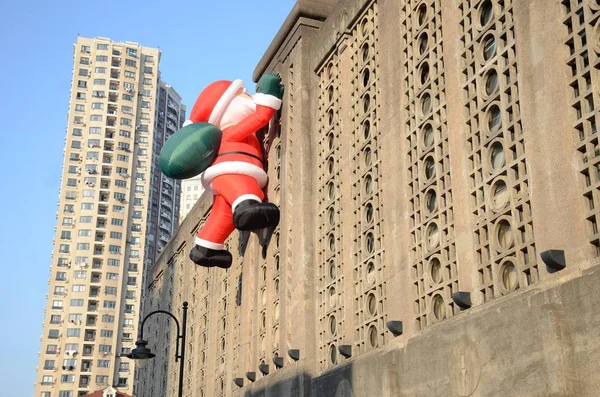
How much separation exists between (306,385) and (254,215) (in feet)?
18.4

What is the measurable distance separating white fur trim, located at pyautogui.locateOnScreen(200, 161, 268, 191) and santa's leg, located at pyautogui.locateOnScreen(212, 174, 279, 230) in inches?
5.2

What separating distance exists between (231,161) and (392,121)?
8.13 metres

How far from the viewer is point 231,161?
26125 mm

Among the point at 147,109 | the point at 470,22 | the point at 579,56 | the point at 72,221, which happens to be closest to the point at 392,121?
the point at 470,22

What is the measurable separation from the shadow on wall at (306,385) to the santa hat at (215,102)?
8604 millimetres

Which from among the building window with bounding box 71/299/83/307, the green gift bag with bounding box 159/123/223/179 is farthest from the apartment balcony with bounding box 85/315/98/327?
the green gift bag with bounding box 159/123/223/179

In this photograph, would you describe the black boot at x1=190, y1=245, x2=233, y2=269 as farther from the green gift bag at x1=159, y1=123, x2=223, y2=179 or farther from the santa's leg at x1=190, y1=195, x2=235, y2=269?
the green gift bag at x1=159, y1=123, x2=223, y2=179

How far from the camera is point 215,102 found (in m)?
26.5

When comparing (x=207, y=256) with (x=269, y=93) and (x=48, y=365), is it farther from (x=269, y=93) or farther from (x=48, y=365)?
(x=48, y=365)

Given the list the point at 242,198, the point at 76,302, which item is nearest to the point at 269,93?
the point at 242,198

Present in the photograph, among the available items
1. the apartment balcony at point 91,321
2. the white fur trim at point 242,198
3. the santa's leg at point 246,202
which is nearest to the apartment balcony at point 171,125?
the apartment balcony at point 91,321

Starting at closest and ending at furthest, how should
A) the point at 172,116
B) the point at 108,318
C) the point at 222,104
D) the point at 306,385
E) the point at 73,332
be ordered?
the point at 306,385
the point at 222,104
the point at 73,332
the point at 108,318
the point at 172,116

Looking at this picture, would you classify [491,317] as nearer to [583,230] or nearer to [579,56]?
[583,230]

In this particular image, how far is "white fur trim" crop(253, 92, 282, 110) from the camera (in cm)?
2627
